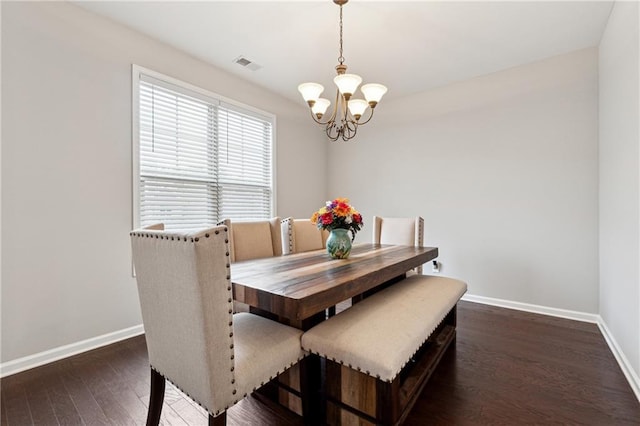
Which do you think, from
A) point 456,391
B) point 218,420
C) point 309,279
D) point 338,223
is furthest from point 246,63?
point 456,391

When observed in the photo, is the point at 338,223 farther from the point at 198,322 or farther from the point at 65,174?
the point at 65,174

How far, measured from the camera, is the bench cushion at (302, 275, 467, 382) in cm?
125

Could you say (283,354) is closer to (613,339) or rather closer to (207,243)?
(207,243)

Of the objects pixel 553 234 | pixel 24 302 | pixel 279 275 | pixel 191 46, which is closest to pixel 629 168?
pixel 553 234

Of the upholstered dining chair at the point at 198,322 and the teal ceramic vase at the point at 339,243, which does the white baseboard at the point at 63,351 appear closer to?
the upholstered dining chair at the point at 198,322

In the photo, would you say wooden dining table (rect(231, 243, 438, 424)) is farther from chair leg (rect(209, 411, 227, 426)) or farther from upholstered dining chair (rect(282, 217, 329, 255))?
upholstered dining chair (rect(282, 217, 329, 255))

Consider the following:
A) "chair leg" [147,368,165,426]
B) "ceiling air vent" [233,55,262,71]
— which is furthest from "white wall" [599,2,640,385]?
"ceiling air vent" [233,55,262,71]

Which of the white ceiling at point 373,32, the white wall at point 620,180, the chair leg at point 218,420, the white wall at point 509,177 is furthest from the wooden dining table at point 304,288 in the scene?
the white ceiling at point 373,32

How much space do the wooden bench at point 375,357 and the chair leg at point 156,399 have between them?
708 mm

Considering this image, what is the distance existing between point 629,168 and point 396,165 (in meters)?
2.43

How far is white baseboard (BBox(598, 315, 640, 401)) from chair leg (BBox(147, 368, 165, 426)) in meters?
2.64

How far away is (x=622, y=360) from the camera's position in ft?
6.68

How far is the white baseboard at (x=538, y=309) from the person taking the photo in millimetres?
2871

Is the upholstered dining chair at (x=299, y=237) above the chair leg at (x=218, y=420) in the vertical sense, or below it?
above
